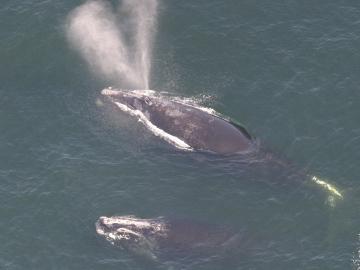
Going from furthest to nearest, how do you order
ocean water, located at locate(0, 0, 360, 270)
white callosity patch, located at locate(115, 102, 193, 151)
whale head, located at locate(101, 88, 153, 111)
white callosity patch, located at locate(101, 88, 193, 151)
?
whale head, located at locate(101, 88, 153, 111)
white callosity patch, located at locate(101, 88, 193, 151)
white callosity patch, located at locate(115, 102, 193, 151)
ocean water, located at locate(0, 0, 360, 270)

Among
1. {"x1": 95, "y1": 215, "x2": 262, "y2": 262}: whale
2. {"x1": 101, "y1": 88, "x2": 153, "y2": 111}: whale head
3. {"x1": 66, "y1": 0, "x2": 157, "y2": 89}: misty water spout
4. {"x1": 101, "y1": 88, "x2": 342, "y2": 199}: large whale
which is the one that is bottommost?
{"x1": 95, "y1": 215, "x2": 262, "y2": 262}: whale

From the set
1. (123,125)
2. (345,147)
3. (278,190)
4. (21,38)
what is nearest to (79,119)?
(123,125)

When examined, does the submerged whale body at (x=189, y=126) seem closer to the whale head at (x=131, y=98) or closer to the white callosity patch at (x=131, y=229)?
the whale head at (x=131, y=98)

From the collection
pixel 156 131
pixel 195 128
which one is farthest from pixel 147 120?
pixel 195 128

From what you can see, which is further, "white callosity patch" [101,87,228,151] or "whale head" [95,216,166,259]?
"white callosity patch" [101,87,228,151]

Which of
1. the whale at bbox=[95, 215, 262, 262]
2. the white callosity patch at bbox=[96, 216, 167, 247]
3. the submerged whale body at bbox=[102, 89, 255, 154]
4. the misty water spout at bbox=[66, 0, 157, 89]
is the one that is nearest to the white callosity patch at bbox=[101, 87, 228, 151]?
the submerged whale body at bbox=[102, 89, 255, 154]

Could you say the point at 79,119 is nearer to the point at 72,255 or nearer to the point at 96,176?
the point at 96,176

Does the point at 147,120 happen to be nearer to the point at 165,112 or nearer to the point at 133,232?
the point at 165,112

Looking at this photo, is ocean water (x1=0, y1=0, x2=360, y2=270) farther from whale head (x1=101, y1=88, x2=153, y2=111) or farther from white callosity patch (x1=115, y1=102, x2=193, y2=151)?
whale head (x1=101, y1=88, x2=153, y2=111)
